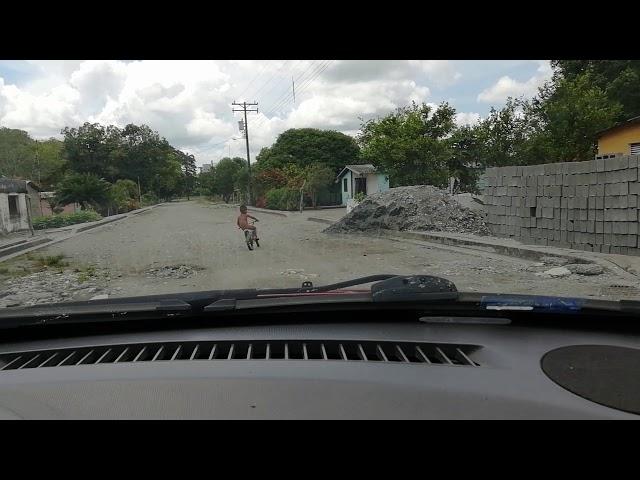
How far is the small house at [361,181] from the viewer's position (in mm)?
5578

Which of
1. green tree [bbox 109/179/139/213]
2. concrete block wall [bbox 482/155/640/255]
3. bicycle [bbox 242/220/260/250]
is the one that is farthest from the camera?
→ concrete block wall [bbox 482/155/640/255]

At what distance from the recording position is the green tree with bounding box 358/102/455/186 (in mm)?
5492

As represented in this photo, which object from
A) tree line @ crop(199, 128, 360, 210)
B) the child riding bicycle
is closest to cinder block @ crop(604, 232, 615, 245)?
tree line @ crop(199, 128, 360, 210)

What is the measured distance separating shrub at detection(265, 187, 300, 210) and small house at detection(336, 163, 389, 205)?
55 centimetres

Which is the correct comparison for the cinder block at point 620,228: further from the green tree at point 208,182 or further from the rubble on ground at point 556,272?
the green tree at point 208,182

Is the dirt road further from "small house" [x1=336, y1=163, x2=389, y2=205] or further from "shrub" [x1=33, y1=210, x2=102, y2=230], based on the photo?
"small house" [x1=336, y1=163, x2=389, y2=205]

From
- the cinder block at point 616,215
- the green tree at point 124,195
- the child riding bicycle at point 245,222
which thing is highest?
the green tree at point 124,195

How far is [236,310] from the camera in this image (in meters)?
2.53

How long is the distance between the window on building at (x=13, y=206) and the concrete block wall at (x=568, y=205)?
13.9 ft

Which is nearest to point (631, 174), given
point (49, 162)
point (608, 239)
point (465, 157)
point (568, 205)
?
point (608, 239)

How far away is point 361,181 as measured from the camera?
19.0ft

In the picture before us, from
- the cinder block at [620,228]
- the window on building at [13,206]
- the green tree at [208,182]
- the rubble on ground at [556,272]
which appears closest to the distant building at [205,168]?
the green tree at [208,182]

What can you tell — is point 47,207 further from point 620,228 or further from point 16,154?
point 620,228
